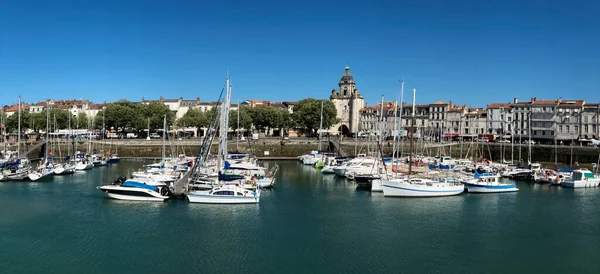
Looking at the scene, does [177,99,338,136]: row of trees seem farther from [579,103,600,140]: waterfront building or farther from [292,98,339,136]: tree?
[579,103,600,140]: waterfront building

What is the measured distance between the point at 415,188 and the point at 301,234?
1366cm

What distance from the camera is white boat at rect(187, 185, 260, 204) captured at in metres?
33.2

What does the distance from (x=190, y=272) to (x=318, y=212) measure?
13441 millimetres

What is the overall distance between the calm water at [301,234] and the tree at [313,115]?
57.8 meters

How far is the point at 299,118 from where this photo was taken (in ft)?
326

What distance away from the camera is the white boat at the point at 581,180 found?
44938 mm

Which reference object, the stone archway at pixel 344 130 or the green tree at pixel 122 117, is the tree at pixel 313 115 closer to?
the stone archway at pixel 344 130

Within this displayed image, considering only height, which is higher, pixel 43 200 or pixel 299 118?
pixel 299 118

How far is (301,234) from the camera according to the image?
1067 inches

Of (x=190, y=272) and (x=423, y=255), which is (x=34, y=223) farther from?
(x=423, y=255)

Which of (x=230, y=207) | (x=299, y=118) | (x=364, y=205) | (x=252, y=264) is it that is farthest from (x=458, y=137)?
(x=252, y=264)

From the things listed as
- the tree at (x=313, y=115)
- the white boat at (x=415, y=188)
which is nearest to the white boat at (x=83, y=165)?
the white boat at (x=415, y=188)

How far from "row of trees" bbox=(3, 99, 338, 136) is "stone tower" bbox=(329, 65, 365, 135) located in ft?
20.6

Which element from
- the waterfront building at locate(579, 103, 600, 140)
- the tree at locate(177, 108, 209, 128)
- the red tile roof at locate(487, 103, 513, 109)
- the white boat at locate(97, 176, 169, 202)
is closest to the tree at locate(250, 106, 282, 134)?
the tree at locate(177, 108, 209, 128)
